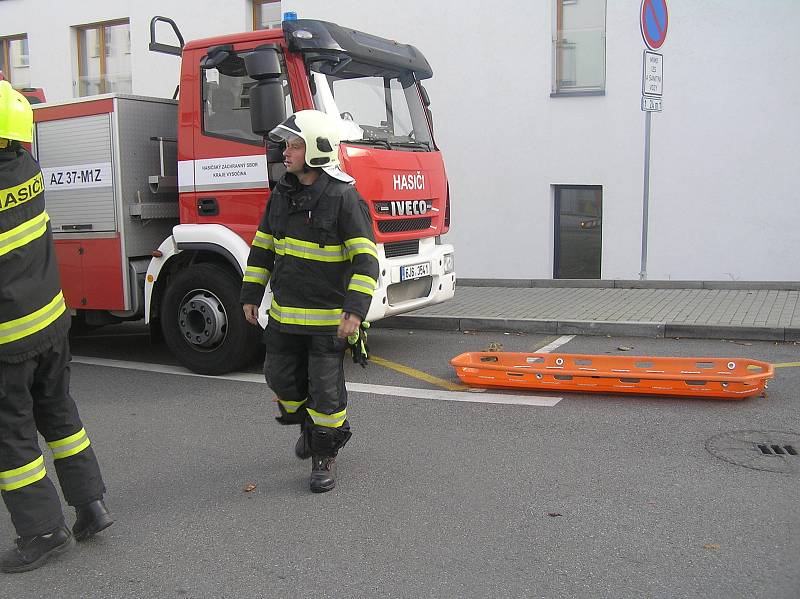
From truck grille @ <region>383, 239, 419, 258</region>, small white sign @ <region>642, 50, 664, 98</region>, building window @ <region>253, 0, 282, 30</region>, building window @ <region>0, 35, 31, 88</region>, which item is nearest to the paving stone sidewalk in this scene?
truck grille @ <region>383, 239, 419, 258</region>

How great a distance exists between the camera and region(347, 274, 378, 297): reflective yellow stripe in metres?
4.32

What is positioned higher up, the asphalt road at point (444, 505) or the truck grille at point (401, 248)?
the truck grille at point (401, 248)

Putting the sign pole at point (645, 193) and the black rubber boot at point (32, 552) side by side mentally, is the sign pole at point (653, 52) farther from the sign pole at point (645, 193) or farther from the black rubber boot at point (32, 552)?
the black rubber boot at point (32, 552)

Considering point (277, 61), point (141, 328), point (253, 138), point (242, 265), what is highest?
point (277, 61)

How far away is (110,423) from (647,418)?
11.4ft

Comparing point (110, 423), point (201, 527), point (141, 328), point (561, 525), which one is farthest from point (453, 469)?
point (141, 328)

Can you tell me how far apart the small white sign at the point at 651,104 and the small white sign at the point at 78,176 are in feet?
17.7

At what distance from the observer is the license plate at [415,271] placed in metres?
7.10

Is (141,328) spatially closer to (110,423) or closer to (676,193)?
(110,423)

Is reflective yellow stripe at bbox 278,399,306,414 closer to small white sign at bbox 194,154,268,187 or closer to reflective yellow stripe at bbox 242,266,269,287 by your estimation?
reflective yellow stripe at bbox 242,266,269,287

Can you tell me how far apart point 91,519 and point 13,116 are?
1.73 meters

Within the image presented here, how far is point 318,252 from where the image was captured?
448 centimetres

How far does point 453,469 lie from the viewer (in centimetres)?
477

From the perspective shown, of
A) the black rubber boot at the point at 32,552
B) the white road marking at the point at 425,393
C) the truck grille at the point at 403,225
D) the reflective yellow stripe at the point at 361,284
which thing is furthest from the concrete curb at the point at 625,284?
the black rubber boot at the point at 32,552
